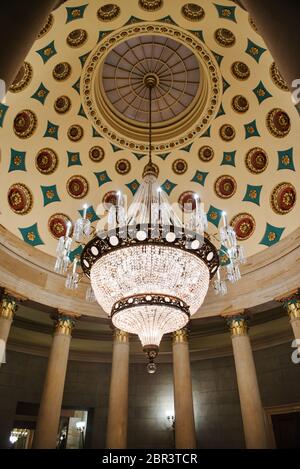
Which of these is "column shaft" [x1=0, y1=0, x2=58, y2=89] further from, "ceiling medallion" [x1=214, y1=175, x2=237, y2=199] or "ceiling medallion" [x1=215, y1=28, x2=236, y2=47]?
"ceiling medallion" [x1=214, y1=175, x2=237, y2=199]

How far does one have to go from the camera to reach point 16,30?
1.77 m

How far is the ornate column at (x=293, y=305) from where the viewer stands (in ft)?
23.5

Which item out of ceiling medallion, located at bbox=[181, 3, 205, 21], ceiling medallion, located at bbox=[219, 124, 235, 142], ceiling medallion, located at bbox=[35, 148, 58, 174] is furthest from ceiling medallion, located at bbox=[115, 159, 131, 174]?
ceiling medallion, located at bbox=[181, 3, 205, 21]

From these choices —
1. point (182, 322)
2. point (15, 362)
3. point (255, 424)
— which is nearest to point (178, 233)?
point (182, 322)

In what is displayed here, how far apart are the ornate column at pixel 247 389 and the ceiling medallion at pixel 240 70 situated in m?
6.05

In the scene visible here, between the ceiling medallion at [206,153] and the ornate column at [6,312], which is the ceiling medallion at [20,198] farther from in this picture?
the ceiling medallion at [206,153]

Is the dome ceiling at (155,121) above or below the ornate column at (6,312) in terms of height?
above

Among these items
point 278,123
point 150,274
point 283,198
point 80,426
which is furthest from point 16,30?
point 80,426

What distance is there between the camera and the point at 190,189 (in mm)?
10125

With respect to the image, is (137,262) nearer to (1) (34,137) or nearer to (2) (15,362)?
(1) (34,137)

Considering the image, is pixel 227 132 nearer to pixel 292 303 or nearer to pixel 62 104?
pixel 62 104

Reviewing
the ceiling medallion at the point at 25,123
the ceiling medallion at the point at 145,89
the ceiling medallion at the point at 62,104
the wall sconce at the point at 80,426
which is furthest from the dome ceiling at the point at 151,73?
the wall sconce at the point at 80,426

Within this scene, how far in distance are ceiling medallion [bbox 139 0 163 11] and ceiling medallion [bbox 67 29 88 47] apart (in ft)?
4.81

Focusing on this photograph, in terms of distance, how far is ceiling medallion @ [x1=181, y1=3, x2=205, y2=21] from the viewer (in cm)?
739
